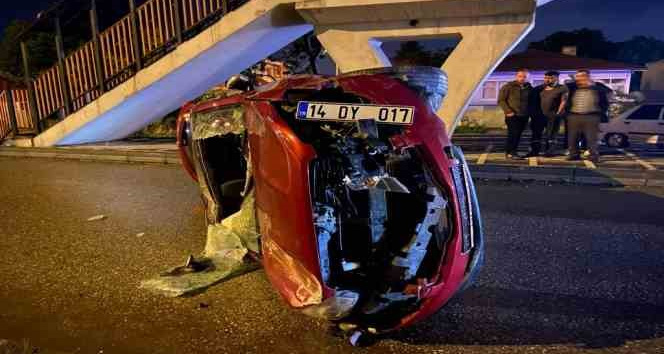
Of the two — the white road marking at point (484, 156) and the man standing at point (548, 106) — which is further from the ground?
the man standing at point (548, 106)

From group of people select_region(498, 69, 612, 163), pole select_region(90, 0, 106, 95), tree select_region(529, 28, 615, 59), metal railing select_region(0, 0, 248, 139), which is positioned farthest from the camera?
tree select_region(529, 28, 615, 59)

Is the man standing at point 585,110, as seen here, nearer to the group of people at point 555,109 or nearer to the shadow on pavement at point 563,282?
the group of people at point 555,109

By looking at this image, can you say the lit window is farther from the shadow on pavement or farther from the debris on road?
the debris on road

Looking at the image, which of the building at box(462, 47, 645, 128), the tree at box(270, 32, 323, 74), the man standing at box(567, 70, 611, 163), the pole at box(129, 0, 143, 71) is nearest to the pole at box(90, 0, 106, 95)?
the pole at box(129, 0, 143, 71)

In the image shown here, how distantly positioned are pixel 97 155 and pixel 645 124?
11380mm

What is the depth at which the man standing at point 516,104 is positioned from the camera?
285 inches

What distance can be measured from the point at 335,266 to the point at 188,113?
2062 mm

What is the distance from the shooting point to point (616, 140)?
955 centimetres

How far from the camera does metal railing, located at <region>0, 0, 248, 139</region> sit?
25.8 ft

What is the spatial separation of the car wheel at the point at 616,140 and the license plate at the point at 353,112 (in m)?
9.60

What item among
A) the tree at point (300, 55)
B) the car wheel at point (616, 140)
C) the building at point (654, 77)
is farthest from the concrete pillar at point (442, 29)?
the building at point (654, 77)

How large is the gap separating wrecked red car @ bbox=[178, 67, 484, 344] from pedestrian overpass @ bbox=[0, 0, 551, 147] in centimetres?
472

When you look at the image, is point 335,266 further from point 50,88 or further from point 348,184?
point 50,88

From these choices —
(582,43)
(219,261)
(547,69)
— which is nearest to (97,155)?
(219,261)
